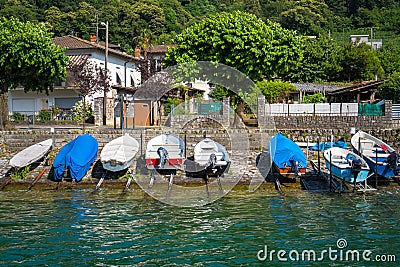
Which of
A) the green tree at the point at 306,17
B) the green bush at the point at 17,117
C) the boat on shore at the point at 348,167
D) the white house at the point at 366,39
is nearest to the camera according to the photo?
the boat on shore at the point at 348,167

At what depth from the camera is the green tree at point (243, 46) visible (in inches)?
1267

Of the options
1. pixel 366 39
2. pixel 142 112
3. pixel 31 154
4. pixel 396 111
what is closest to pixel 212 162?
pixel 31 154

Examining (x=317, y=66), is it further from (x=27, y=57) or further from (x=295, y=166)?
(x=295, y=166)

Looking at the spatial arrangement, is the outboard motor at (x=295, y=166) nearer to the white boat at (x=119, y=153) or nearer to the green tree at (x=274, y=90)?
the white boat at (x=119, y=153)

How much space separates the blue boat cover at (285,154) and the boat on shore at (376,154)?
9.02 feet

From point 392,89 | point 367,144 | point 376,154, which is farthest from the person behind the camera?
point 392,89

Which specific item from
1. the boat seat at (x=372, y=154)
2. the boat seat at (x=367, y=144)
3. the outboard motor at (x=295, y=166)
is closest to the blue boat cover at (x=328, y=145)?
the boat seat at (x=367, y=144)

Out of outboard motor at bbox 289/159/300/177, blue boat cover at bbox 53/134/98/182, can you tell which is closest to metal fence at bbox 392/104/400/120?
outboard motor at bbox 289/159/300/177

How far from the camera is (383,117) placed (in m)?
32.3

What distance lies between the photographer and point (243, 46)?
3198cm

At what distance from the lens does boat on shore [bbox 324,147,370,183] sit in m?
21.3

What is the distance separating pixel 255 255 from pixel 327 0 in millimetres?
103774

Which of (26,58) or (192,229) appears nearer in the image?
(192,229)

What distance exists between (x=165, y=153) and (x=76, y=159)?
3.79m
